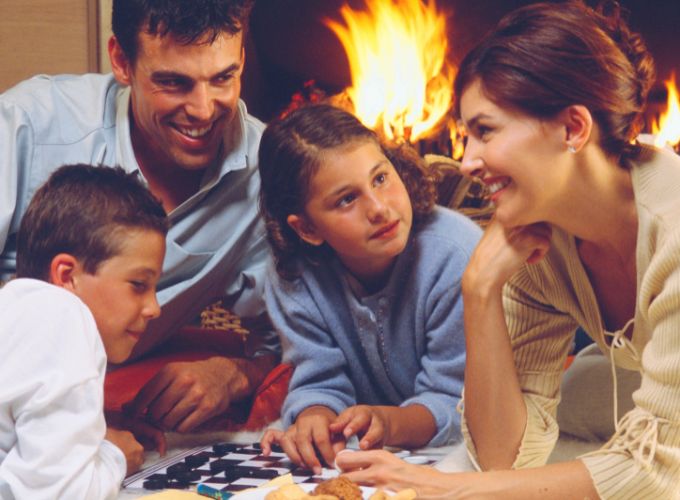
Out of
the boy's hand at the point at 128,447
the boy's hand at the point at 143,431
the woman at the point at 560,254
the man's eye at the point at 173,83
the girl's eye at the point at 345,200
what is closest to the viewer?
the woman at the point at 560,254

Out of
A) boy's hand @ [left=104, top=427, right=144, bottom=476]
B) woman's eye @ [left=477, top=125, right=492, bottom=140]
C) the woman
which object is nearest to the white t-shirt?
boy's hand @ [left=104, top=427, right=144, bottom=476]

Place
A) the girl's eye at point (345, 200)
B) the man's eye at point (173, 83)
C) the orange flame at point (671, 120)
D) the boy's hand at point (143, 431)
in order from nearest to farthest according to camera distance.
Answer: the boy's hand at point (143, 431), the girl's eye at point (345, 200), the man's eye at point (173, 83), the orange flame at point (671, 120)

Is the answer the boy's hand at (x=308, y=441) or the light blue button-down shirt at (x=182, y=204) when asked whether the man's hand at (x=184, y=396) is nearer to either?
the boy's hand at (x=308, y=441)

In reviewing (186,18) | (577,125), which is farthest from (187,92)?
(577,125)

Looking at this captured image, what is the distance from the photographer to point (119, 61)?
5.98 feet

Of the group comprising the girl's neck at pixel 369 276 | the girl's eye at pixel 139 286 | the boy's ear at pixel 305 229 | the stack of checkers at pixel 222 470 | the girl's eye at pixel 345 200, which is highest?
the girl's eye at pixel 345 200

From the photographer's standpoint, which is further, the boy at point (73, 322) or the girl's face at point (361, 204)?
the girl's face at point (361, 204)

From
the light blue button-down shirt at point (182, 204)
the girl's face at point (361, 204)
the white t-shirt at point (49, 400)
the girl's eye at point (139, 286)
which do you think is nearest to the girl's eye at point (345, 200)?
the girl's face at point (361, 204)

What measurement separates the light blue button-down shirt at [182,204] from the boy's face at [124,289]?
47cm

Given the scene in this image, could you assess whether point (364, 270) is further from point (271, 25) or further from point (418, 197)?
point (271, 25)

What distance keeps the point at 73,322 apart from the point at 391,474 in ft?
1.43

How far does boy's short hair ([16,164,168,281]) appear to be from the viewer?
50.0 inches

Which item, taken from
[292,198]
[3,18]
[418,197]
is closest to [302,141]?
[292,198]

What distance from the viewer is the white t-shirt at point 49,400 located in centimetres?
105
